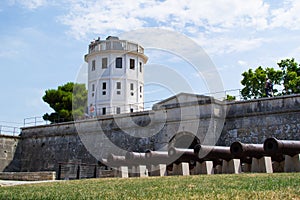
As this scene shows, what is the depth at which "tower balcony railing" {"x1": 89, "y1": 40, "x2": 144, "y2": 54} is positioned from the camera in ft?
110

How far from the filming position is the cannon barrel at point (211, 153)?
11.5m

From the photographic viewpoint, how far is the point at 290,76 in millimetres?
27328

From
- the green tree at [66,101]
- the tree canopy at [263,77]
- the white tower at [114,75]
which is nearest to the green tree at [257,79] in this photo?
the tree canopy at [263,77]

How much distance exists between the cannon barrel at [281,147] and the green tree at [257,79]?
17.6 meters

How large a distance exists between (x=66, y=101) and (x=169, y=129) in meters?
20.3

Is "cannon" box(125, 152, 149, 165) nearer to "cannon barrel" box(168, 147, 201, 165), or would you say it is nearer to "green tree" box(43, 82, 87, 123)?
"cannon barrel" box(168, 147, 201, 165)

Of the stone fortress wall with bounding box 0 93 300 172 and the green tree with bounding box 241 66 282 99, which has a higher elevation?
the green tree with bounding box 241 66 282 99

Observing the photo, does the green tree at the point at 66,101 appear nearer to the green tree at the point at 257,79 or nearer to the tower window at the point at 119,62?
the tower window at the point at 119,62

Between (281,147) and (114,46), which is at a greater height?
(114,46)

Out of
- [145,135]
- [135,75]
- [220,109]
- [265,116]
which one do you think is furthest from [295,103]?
[135,75]

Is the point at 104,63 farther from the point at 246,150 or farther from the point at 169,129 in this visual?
the point at 246,150

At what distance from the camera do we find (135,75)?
33594 millimetres

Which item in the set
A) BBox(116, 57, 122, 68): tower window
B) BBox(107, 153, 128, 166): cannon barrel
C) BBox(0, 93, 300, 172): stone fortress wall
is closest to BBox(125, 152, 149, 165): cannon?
BBox(107, 153, 128, 166): cannon barrel

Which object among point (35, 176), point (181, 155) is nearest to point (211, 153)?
point (181, 155)
